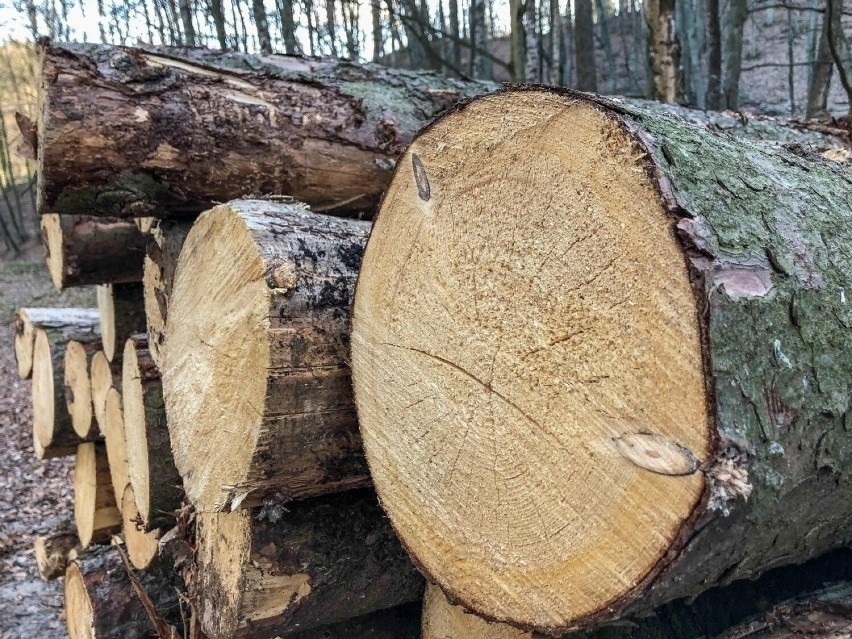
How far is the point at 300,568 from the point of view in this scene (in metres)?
1.67

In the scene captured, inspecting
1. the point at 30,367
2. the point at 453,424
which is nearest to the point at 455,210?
the point at 453,424

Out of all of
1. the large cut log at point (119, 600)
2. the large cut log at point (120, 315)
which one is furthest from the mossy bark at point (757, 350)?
the large cut log at point (120, 315)

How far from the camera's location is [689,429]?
0.95m

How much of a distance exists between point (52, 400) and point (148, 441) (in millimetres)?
1652

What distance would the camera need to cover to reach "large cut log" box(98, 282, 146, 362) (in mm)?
3096

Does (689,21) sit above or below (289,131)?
above

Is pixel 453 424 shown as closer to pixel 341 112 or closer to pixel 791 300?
pixel 791 300

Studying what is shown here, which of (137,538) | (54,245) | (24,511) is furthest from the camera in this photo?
(24,511)

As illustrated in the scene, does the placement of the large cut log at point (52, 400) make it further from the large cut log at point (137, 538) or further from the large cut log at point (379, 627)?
the large cut log at point (379, 627)

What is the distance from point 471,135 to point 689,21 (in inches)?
373

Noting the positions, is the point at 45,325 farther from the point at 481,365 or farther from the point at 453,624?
the point at 481,365

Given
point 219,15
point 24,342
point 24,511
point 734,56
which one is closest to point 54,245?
point 24,342

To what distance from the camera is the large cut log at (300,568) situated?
1641 mm

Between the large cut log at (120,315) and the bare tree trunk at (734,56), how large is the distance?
566 cm
